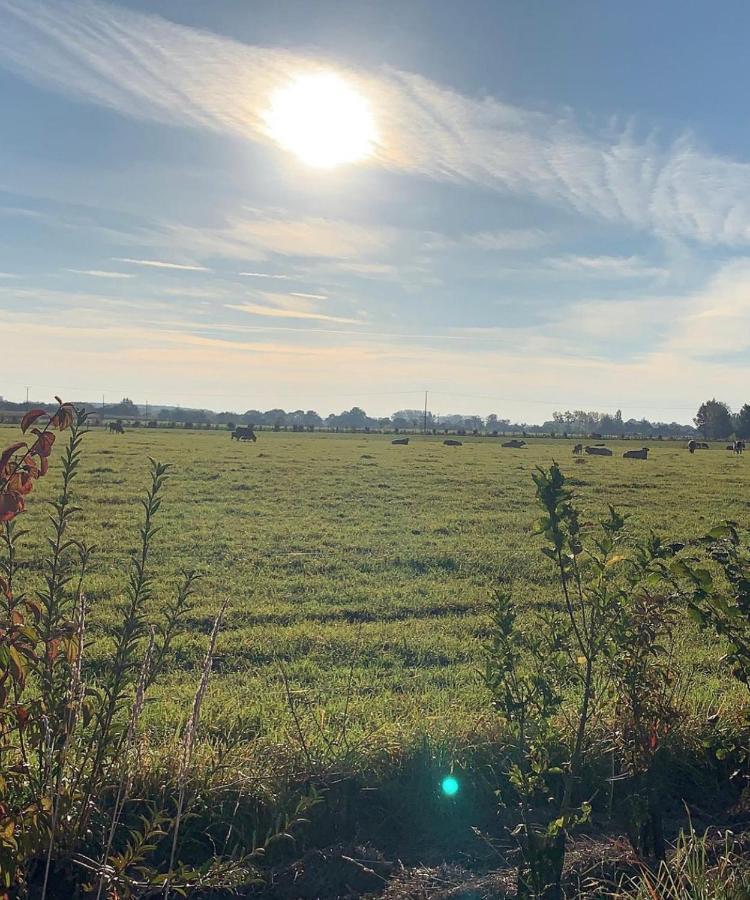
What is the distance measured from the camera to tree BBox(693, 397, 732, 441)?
10888 cm

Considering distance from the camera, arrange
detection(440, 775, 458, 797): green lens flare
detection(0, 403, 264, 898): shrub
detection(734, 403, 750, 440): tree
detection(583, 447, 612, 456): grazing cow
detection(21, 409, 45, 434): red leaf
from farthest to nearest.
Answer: detection(734, 403, 750, 440): tree → detection(583, 447, 612, 456): grazing cow → detection(440, 775, 458, 797): green lens flare → detection(21, 409, 45, 434): red leaf → detection(0, 403, 264, 898): shrub

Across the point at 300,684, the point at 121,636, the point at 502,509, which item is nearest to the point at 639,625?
the point at 121,636

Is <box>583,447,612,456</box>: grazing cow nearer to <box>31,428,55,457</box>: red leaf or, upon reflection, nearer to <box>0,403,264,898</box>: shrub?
<box>0,403,264,898</box>: shrub

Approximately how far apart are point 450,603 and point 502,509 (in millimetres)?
8877

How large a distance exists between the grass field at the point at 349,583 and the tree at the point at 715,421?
96488mm

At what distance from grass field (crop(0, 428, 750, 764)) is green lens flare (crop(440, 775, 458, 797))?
27cm

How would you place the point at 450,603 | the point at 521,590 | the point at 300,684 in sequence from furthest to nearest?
the point at 521,590 → the point at 450,603 → the point at 300,684

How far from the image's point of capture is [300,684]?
5625 millimetres

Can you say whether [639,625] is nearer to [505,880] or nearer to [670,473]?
[505,880]

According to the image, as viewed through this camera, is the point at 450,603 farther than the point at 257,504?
No

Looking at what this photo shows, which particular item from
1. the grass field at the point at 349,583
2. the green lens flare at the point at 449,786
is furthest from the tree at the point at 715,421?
the green lens flare at the point at 449,786

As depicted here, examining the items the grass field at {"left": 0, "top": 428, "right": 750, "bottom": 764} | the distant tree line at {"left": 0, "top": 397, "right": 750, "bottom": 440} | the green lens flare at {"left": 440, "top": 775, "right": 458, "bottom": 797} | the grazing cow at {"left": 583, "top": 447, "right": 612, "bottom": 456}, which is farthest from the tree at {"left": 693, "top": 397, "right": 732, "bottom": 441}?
the green lens flare at {"left": 440, "top": 775, "right": 458, "bottom": 797}

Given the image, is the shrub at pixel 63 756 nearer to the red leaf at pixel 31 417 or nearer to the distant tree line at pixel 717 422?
the red leaf at pixel 31 417

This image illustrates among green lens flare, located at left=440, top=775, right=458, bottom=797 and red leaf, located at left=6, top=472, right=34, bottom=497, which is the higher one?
red leaf, located at left=6, top=472, right=34, bottom=497
